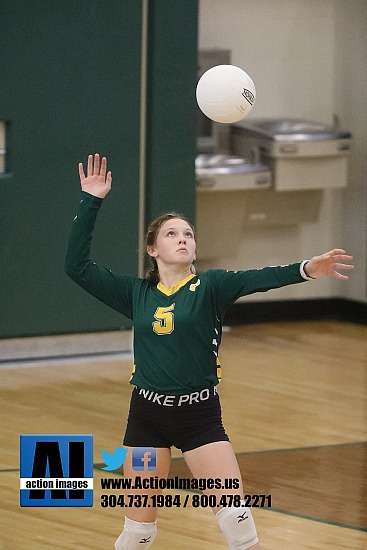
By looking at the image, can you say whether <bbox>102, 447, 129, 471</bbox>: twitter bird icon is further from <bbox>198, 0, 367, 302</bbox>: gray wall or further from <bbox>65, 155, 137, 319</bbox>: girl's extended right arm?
<bbox>198, 0, 367, 302</bbox>: gray wall

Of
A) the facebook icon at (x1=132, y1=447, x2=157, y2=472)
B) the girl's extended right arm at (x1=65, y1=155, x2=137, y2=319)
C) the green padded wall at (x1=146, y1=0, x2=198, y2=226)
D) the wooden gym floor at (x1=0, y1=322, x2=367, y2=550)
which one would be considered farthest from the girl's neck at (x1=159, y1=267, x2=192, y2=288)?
the green padded wall at (x1=146, y1=0, x2=198, y2=226)

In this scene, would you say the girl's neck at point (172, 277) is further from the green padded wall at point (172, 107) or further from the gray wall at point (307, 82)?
the gray wall at point (307, 82)

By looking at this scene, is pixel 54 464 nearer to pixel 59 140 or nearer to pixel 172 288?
pixel 172 288

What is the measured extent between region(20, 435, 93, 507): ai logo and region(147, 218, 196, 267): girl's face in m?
0.93

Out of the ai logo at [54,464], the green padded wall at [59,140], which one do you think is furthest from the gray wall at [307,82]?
the ai logo at [54,464]

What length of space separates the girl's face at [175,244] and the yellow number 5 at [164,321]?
17 cm

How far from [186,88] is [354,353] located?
2238 millimetres

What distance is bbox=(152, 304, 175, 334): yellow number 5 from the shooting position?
420cm

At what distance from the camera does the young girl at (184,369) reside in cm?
409

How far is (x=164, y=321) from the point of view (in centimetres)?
421

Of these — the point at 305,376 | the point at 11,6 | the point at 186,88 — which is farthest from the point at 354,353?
the point at 11,6

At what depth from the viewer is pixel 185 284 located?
4316 mm

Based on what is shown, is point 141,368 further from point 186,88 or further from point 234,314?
point 234,314

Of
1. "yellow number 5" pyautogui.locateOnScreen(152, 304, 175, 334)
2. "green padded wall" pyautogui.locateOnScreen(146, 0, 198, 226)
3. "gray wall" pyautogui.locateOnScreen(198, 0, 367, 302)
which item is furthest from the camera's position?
"gray wall" pyautogui.locateOnScreen(198, 0, 367, 302)
